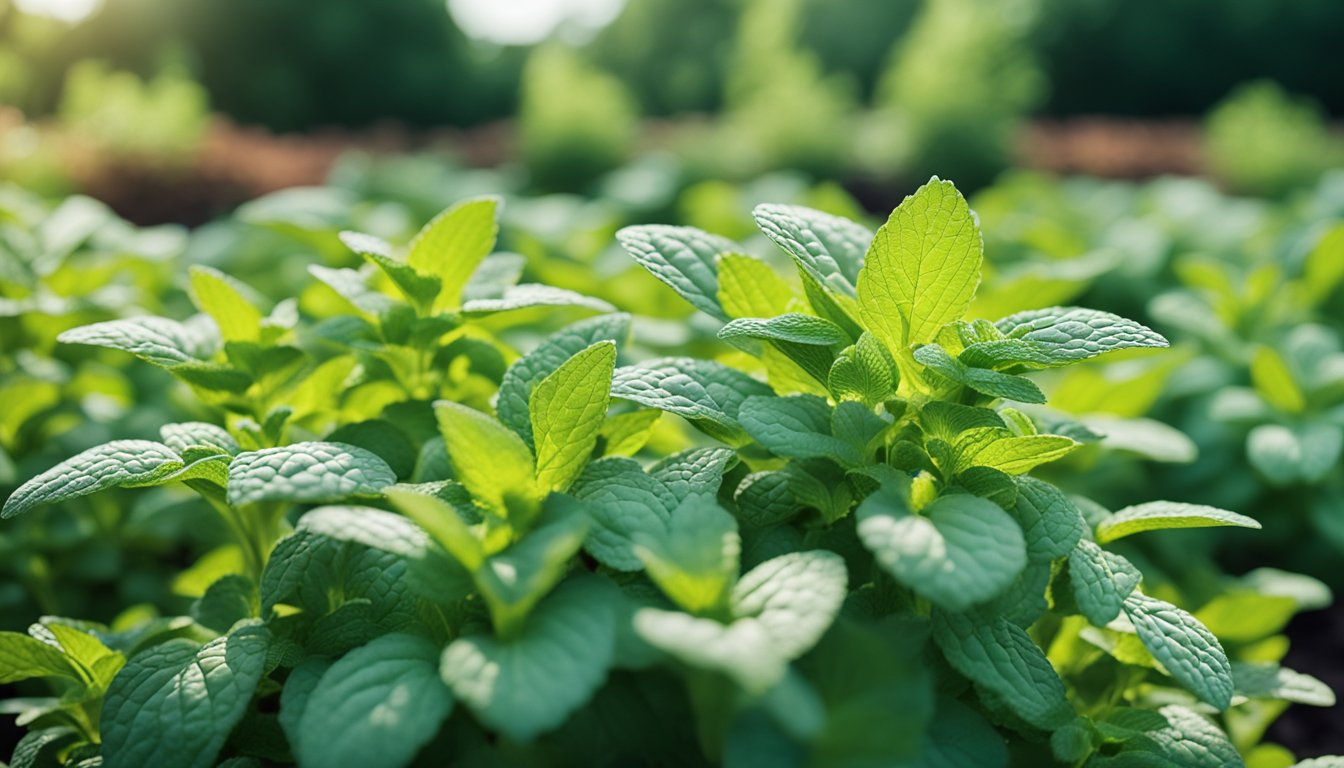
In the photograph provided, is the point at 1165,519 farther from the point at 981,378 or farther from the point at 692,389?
the point at 692,389

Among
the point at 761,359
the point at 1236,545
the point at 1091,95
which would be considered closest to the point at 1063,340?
the point at 761,359

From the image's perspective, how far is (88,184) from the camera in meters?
3.55

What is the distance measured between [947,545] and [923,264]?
0.34 meters

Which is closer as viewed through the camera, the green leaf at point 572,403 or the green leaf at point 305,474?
the green leaf at point 305,474

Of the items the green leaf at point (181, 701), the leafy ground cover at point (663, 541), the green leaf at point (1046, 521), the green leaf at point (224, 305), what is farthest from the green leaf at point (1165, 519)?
the green leaf at point (224, 305)

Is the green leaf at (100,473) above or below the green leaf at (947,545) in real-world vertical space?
below

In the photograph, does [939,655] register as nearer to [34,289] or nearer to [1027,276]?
[1027,276]

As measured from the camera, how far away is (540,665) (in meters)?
0.87

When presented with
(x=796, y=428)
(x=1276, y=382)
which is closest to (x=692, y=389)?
(x=796, y=428)

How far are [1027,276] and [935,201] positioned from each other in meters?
0.69

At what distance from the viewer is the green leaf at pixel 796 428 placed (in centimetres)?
103

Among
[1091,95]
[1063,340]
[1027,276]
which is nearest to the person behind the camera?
[1063,340]

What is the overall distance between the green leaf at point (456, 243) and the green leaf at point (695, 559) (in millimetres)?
540

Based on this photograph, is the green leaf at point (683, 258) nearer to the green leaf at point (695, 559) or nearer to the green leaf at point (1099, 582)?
the green leaf at point (695, 559)
